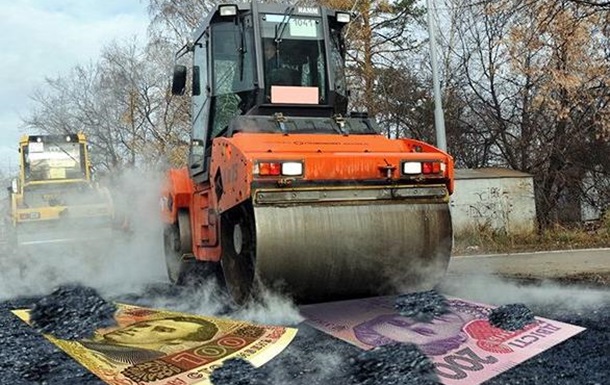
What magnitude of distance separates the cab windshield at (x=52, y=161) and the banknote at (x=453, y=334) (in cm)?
1166

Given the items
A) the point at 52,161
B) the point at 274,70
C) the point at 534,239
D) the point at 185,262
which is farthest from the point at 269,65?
the point at 52,161

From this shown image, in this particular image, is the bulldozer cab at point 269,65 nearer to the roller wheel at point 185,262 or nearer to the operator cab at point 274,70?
the operator cab at point 274,70

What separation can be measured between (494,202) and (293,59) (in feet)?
35.0

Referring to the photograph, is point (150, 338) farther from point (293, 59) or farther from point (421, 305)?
point (293, 59)

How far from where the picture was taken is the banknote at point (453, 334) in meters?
4.13

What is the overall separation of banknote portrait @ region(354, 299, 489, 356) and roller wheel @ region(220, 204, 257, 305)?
94 centimetres

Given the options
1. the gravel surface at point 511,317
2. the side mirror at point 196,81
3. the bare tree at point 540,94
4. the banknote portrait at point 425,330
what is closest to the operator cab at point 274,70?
the side mirror at point 196,81

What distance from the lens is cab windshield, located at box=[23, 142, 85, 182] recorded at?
15.6 metres

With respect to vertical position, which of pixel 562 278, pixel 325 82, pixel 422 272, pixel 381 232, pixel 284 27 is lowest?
pixel 562 278

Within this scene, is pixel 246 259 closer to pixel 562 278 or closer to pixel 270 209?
pixel 270 209

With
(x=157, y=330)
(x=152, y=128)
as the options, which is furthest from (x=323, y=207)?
(x=152, y=128)

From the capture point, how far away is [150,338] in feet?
16.2

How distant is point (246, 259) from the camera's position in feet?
17.3

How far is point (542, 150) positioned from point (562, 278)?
11455 millimetres
